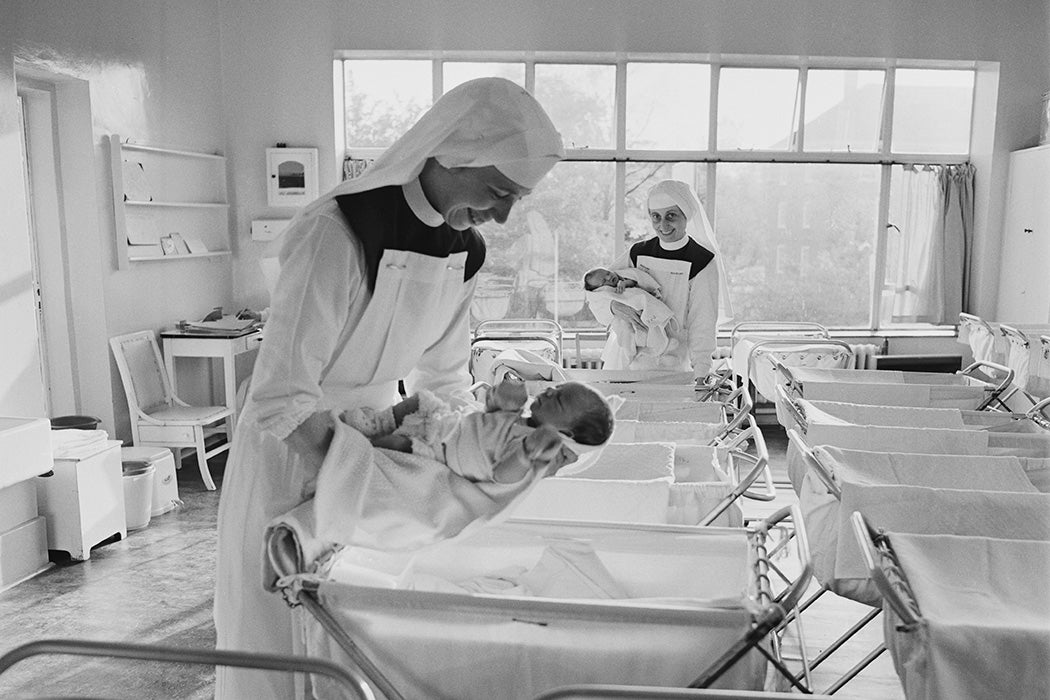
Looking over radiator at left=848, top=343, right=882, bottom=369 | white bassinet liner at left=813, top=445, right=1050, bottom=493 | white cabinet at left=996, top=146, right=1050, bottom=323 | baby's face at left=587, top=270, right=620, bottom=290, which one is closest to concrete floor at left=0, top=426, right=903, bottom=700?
white bassinet liner at left=813, top=445, right=1050, bottom=493

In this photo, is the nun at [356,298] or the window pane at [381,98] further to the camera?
the window pane at [381,98]

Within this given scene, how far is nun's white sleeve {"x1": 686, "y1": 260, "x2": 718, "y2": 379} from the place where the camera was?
3830mm

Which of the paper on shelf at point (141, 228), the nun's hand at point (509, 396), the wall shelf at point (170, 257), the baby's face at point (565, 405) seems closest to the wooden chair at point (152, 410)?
the wall shelf at point (170, 257)

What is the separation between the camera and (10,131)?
11.4 ft

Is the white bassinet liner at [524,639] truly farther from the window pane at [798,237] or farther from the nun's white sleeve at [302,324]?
the window pane at [798,237]

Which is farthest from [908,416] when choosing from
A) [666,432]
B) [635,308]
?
[635,308]

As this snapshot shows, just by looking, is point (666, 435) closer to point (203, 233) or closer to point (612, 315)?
point (612, 315)

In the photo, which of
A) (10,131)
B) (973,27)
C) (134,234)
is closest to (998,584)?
(10,131)

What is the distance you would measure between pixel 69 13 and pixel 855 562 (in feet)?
14.4

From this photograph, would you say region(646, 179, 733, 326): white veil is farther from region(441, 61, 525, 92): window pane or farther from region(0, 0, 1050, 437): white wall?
region(441, 61, 525, 92): window pane

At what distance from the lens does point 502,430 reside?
4.83ft

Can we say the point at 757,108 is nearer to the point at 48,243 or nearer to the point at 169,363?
the point at 169,363

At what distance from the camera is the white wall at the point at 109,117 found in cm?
429

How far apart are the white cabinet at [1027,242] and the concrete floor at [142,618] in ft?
9.51
